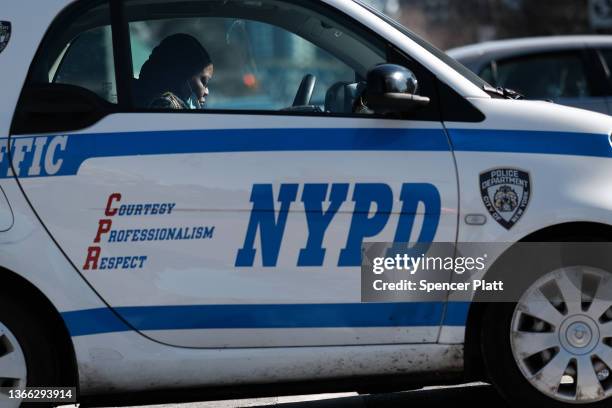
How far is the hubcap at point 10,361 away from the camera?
4289 millimetres

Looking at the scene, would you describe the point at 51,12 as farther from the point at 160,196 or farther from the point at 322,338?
the point at 322,338

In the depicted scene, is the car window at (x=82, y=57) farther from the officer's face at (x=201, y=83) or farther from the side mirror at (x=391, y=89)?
the side mirror at (x=391, y=89)

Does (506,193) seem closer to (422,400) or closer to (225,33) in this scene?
(422,400)

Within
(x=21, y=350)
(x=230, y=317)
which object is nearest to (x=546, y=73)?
(x=230, y=317)

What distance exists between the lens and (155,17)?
4770 millimetres

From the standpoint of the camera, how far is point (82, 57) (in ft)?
14.9

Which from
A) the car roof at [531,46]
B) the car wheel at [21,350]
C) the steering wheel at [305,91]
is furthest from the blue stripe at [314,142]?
the car roof at [531,46]

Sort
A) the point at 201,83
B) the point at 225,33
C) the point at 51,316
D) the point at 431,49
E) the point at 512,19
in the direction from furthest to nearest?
the point at 512,19
the point at 225,33
the point at 201,83
the point at 431,49
the point at 51,316

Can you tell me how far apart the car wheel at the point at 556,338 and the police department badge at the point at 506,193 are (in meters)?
0.28

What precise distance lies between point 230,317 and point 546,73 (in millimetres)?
6031

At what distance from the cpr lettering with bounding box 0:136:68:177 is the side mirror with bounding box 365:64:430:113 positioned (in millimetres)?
1167

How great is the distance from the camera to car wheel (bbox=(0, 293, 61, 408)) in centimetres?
429

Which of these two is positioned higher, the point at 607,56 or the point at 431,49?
the point at 607,56

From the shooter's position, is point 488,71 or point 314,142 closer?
point 314,142
